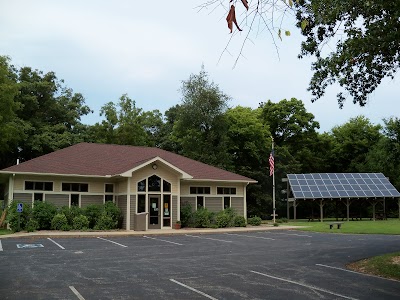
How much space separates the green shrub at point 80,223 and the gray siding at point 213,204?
31.5 ft

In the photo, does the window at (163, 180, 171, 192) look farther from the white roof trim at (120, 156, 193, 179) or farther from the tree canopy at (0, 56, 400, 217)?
the tree canopy at (0, 56, 400, 217)

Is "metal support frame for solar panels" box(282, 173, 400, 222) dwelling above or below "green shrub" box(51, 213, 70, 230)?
above

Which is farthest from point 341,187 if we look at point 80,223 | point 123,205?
point 80,223

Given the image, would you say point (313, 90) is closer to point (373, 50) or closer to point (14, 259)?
point (373, 50)

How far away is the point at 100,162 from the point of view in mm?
31328

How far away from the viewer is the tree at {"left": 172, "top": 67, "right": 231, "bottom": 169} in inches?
1731

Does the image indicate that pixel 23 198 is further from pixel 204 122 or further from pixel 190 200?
pixel 204 122

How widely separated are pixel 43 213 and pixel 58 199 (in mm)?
2079

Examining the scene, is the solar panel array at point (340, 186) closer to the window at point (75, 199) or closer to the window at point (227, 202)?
the window at point (227, 202)

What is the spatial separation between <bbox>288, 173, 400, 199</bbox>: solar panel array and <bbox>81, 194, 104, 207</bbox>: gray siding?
18.8m

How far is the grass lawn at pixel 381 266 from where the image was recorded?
11.6m

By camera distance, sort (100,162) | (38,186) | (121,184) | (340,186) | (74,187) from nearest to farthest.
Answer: (38,186) → (74,187) → (121,184) → (100,162) → (340,186)

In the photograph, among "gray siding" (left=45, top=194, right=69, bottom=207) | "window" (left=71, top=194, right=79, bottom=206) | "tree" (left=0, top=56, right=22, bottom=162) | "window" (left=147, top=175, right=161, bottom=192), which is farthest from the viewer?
"tree" (left=0, top=56, right=22, bottom=162)

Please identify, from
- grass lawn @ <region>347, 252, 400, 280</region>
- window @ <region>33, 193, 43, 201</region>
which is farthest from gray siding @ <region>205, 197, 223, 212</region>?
grass lawn @ <region>347, 252, 400, 280</region>
